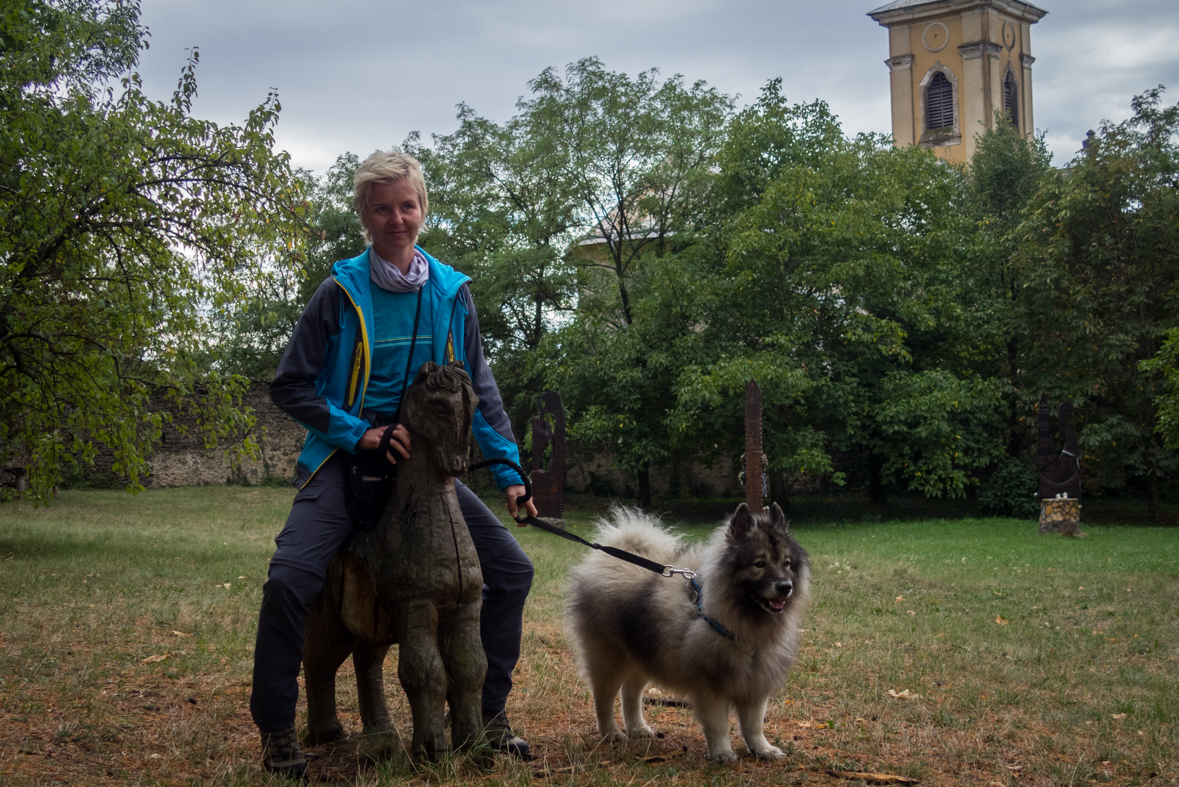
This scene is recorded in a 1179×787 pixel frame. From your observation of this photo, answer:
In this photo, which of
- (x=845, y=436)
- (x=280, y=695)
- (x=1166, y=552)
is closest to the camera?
(x=280, y=695)

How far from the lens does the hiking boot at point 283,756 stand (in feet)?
11.5

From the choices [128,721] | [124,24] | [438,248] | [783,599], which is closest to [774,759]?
[783,599]

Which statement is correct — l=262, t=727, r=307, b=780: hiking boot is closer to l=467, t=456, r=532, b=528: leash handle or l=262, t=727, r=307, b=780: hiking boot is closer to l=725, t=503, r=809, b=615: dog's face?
l=467, t=456, r=532, b=528: leash handle

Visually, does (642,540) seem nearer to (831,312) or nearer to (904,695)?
(904,695)

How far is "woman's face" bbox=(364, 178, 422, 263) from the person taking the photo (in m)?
3.65

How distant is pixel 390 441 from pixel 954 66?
47850mm

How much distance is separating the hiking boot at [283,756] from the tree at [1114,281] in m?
22.0

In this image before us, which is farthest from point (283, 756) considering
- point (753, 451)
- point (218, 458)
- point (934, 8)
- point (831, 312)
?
point (934, 8)

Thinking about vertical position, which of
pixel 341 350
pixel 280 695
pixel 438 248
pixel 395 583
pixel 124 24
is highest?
pixel 124 24

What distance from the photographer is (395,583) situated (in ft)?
11.6

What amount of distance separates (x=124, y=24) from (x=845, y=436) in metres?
16.7

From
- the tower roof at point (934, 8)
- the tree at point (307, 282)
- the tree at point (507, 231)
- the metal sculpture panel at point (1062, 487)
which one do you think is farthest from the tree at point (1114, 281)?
the tower roof at point (934, 8)

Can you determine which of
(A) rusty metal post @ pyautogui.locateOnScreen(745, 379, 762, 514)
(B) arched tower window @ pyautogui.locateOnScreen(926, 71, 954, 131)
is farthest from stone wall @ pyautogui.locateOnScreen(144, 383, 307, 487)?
(B) arched tower window @ pyautogui.locateOnScreen(926, 71, 954, 131)

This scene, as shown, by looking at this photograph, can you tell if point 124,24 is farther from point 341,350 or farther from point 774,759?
point 774,759
